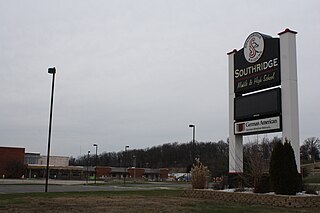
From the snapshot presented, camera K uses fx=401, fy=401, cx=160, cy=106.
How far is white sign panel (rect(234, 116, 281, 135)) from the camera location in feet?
70.4

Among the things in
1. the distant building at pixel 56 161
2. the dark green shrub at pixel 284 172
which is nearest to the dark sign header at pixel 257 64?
the dark green shrub at pixel 284 172

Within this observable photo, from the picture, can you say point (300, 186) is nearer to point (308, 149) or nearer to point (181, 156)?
point (308, 149)

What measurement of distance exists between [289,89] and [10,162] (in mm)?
76705

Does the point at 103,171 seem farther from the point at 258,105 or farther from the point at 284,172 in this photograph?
the point at 284,172

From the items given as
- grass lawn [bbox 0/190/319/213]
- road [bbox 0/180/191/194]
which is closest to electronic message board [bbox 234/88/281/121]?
grass lawn [bbox 0/190/319/213]

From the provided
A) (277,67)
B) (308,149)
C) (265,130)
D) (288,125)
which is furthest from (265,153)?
(308,149)

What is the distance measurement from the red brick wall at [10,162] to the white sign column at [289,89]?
247 feet

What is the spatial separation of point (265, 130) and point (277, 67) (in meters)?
3.51

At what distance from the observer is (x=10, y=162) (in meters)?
85.8

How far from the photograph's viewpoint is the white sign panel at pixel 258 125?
21.5 metres

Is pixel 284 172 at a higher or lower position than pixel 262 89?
lower

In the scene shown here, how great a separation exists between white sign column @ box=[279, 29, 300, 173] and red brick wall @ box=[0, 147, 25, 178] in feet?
247

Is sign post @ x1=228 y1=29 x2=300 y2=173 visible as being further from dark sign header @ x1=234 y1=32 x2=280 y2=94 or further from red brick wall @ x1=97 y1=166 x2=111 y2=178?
red brick wall @ x1=97 y1=166 x2=111 y2=178

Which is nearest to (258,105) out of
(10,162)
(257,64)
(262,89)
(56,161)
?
(262,89)
